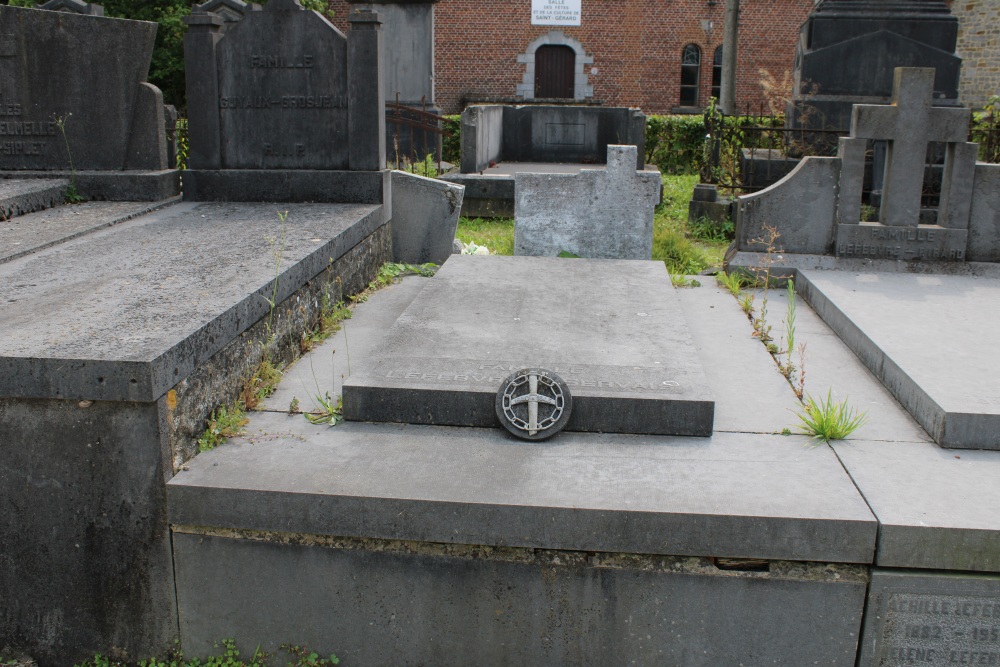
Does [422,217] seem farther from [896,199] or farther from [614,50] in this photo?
[614,50]

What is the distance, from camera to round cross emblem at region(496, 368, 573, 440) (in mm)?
3268

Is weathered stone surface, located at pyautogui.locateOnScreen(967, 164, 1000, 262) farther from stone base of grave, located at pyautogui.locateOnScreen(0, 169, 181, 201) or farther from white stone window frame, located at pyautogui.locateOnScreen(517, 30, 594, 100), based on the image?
white stone window frame, located at pyautogui.locateOnScreen(517, 30, 594, 100)

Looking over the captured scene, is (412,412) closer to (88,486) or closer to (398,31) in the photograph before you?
(88,486)

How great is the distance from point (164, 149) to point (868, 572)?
210 inches

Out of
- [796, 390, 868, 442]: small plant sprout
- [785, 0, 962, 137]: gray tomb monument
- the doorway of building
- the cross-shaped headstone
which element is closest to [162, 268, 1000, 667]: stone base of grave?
[796, 390, 868, 442]: small plant sprout

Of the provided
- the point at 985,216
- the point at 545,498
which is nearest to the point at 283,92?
the point at 545,498

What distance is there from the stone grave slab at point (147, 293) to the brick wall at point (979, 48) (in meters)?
20.4

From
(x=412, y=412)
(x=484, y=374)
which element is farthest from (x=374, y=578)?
(x=484, y=374)

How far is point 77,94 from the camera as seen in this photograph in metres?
6.00

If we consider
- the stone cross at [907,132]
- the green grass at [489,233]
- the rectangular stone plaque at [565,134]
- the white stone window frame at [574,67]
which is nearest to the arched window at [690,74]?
the white stone window frame at [574,67]

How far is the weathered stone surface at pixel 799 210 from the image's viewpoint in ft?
19.6

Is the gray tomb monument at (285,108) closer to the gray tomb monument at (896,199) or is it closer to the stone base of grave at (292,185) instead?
the stone base of grave at (292,185)

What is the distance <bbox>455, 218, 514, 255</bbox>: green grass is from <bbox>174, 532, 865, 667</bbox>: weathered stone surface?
178 inches

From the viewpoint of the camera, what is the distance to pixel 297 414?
353cm
